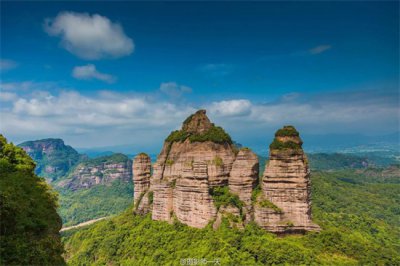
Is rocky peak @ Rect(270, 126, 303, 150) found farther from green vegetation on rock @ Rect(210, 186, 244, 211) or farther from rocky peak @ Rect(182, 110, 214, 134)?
rocky peak @ Rect(182, 110, 214, 134)

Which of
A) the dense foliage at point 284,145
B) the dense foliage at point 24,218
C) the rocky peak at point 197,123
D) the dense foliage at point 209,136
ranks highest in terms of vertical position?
Answer: the rocky peak at point 197,123

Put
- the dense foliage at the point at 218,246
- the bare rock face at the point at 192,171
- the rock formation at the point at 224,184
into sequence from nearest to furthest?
1. the dense foliage at the point at 218,246
2. the rock formation at the point at 224,184
3. the bare rock face at the point at 192,171

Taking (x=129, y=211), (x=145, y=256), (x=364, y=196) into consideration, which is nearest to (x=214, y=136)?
(x=145, y=256)

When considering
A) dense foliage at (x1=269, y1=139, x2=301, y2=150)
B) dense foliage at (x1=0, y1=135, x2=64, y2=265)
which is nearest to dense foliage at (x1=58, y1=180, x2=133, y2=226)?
dense foliage at (x1=0, y1=135, x2=64, y2=265)

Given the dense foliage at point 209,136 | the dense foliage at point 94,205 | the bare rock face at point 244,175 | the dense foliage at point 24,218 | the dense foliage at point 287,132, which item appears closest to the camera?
the dense foliage at point 24,218

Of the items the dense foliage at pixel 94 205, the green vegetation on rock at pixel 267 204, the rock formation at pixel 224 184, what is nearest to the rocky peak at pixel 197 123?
the rock formation at pixel 224 184

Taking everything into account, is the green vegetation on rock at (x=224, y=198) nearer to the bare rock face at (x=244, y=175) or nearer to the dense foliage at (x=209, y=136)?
the bare rock face at (x=244, y=175)

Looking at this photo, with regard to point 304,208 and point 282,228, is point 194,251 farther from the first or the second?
point 304,208

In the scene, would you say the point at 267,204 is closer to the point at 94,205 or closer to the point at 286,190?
the point at 286,190

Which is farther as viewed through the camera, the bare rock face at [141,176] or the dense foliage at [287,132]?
the bare rock face at [141,176]
